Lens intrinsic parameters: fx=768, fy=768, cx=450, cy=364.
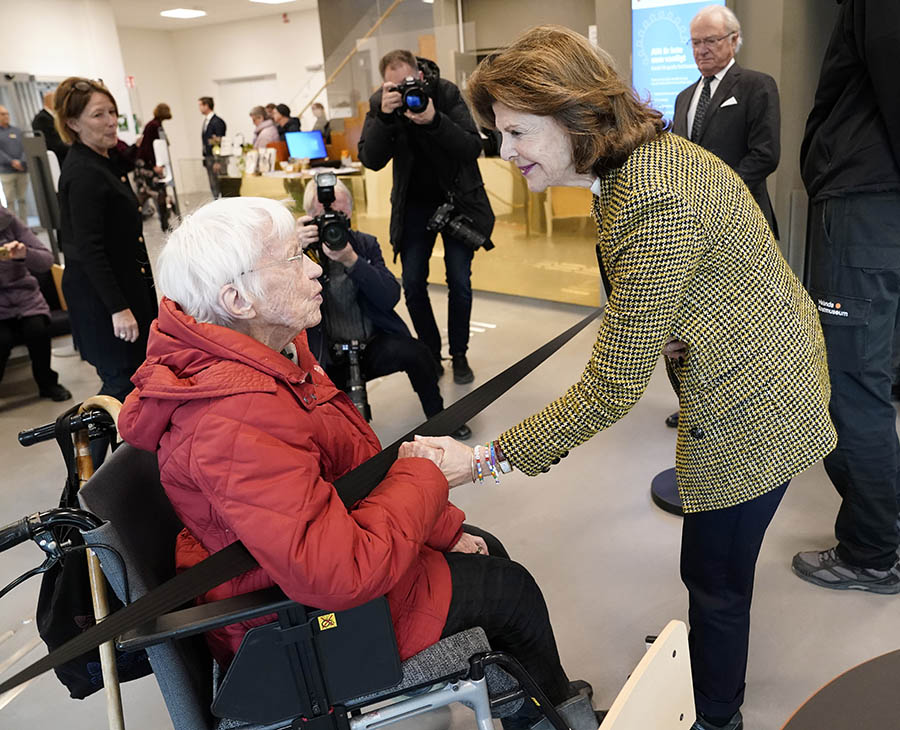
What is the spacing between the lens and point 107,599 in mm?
1318

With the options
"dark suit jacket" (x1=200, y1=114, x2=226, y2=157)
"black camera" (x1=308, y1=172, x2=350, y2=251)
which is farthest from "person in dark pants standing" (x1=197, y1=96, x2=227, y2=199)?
"black camera" (x1=308, y1=172, x2=350, y2=251)

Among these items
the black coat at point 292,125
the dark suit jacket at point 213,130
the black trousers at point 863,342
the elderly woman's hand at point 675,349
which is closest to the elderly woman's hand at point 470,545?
the elderly woman's hand at point 675,349

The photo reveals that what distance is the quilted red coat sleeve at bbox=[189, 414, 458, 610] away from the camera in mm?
1094

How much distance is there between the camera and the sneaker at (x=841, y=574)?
7.04 feet

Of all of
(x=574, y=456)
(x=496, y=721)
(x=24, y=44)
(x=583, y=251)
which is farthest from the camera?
(x=24, y=44)

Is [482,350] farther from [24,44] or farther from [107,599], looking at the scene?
[24,44]

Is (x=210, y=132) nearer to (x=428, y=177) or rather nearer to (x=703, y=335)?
(x=428, y=177)

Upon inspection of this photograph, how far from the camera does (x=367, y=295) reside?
9.92 ft

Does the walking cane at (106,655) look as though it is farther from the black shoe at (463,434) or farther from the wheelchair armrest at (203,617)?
the black shoe at (463,434)

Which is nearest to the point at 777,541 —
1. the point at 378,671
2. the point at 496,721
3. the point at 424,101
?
the point at 496,721

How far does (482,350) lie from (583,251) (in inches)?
46.6

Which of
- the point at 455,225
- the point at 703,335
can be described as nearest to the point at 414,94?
the point at 455,225

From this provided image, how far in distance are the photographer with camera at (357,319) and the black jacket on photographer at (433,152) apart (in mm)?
613

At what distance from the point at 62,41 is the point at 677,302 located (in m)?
10.2
